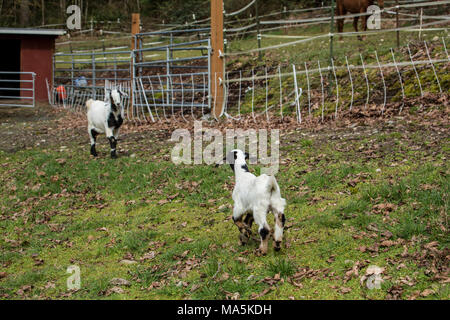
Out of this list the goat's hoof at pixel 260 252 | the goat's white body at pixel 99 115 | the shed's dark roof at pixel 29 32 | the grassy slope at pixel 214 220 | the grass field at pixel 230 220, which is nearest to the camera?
the grass field at pixel 230 220

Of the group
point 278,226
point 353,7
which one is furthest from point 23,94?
point 278,226

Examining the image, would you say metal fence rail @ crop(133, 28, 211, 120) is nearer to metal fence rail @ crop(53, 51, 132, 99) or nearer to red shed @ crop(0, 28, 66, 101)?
metal fence rail @ crop(53, 51, 132, 99)

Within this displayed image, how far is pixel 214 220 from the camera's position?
273 inches

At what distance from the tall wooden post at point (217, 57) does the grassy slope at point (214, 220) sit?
3.91 m

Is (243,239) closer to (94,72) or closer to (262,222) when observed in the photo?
(262,222)

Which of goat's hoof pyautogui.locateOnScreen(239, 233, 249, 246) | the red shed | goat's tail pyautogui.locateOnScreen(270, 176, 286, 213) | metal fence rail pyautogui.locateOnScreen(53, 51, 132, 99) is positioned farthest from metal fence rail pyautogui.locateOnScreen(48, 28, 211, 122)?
goat's tail pyautogui.locateOnScreen(270, 176, 286, 213)

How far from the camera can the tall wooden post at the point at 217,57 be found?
1398 centimetres

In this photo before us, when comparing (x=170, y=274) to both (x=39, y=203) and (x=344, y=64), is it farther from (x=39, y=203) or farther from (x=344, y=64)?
(x=344, y=64)

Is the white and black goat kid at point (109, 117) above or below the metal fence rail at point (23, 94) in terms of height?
below

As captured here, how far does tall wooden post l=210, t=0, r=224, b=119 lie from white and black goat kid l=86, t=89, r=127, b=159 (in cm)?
362

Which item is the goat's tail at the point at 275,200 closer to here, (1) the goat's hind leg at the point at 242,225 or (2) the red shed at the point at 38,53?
(1) the goat's hind leg at the point at 242,225

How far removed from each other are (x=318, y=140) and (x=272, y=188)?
15.5 ft

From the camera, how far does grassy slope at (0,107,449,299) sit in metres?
5.05

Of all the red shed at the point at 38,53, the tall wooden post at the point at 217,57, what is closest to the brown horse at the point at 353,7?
the tall wooden post at the point at 217,57
